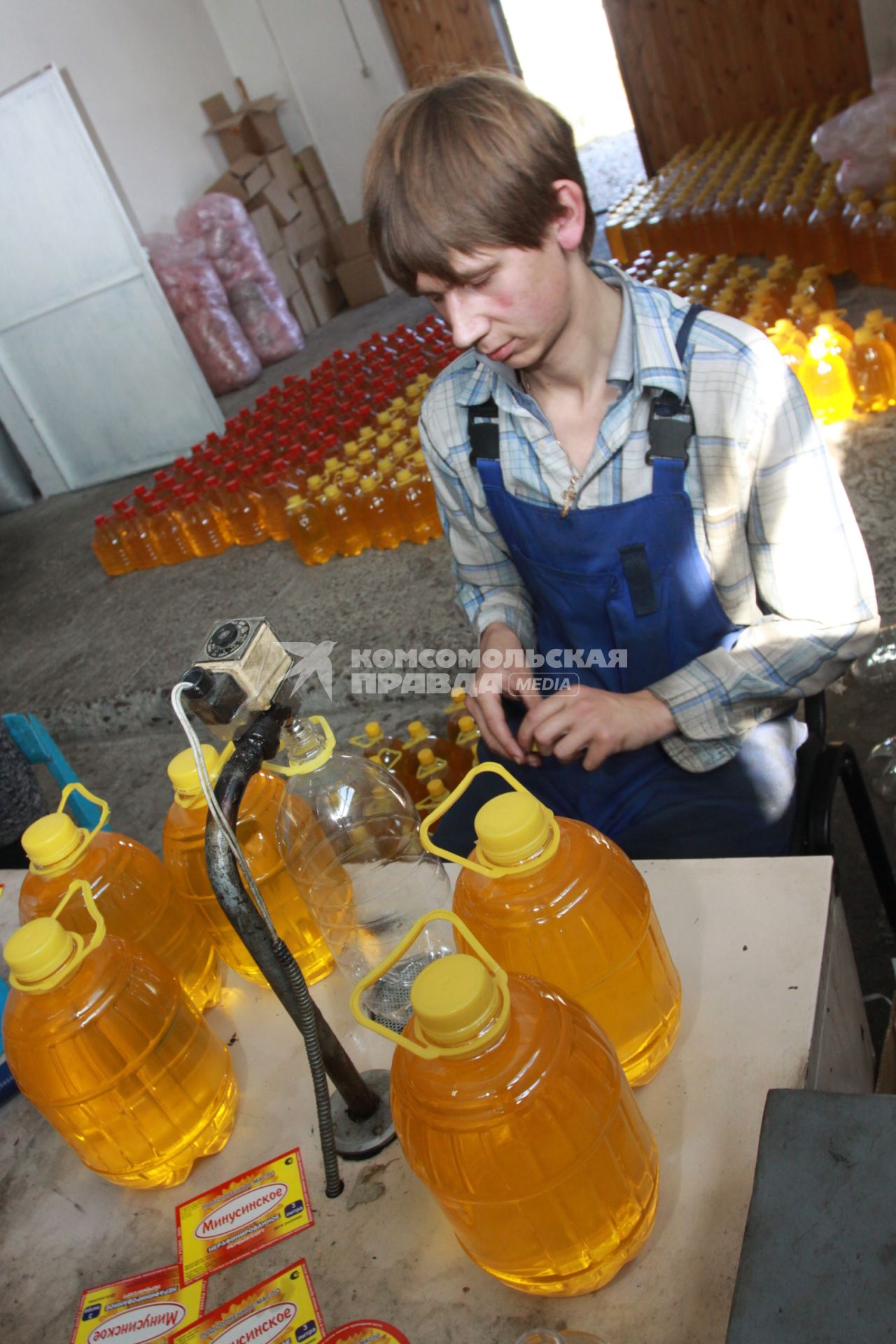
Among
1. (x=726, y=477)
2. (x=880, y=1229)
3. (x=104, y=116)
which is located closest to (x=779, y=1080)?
(x=880, y=1229)

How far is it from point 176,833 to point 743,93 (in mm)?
6712

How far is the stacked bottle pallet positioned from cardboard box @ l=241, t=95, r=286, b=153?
146 inches

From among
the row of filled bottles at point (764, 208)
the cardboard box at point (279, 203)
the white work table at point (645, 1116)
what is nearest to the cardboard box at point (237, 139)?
the cardboard box at point (279, 203)

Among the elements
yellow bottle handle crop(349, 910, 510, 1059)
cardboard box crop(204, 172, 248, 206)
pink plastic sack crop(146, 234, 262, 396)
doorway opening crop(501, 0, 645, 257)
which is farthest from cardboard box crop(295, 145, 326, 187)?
yellow bottle handle crop(349, 910, 510, 1059)

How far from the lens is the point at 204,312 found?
680 cm

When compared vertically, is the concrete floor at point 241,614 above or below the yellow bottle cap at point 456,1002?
below

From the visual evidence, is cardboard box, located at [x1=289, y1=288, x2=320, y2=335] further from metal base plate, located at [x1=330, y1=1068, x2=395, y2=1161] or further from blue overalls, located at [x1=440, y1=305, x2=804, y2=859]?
metal base plate, located at [x1=330, y1=1068, x2=395, y2=1161]

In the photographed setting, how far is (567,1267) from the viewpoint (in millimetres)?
757

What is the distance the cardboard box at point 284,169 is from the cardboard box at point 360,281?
0.71 m

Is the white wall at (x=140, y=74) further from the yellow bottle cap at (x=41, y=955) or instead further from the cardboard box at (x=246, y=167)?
the yellow bottle cap at (x=41, y=955)

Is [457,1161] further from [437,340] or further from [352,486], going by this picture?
[437,340]

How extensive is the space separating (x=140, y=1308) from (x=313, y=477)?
3029mm

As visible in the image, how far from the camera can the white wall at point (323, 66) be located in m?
7.55

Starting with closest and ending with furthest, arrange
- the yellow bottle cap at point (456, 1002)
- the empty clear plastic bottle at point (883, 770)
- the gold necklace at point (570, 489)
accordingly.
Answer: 1. the yellow bottle cap at point (456, 1002)
2. the gold necklace at point (570, 489)
3. the empty clear plastic bottle at point (883, 770)
